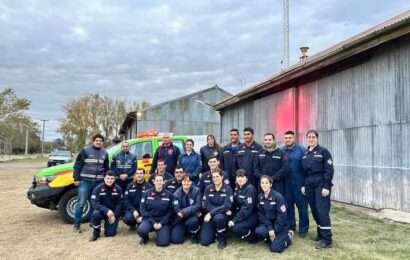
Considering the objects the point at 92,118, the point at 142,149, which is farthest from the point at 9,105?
the point at 142,149

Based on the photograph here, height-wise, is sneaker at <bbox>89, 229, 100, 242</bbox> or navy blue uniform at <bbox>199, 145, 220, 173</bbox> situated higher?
navy blue uniform at <bbox>199, 145, 220, 173</bbox>

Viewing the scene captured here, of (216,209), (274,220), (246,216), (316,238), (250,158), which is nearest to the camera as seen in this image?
(274,220)

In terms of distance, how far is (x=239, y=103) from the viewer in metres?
16.6

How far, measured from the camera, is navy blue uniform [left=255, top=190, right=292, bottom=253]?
5648 millimetres

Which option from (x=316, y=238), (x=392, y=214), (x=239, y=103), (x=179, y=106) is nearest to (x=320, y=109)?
(x=392, y=214)

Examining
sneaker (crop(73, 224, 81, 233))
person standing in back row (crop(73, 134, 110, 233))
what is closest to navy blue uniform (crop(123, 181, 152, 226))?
person standing in back row (crop(73, 134, 110, 233))

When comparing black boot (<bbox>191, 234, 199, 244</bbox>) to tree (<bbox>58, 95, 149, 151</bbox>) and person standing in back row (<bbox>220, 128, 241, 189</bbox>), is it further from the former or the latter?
tree (<bbox>58, 95, 149, 151</bbox>)

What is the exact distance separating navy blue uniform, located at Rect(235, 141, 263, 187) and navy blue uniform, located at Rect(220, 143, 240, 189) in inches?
8.8

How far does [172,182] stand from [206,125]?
27.9 meters

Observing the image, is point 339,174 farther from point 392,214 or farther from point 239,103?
point 239,103

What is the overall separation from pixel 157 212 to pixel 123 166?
5.35 feet

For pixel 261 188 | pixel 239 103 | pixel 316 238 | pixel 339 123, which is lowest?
pixel 316 238

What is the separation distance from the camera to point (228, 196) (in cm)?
608

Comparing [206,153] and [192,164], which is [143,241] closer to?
[192,164]
